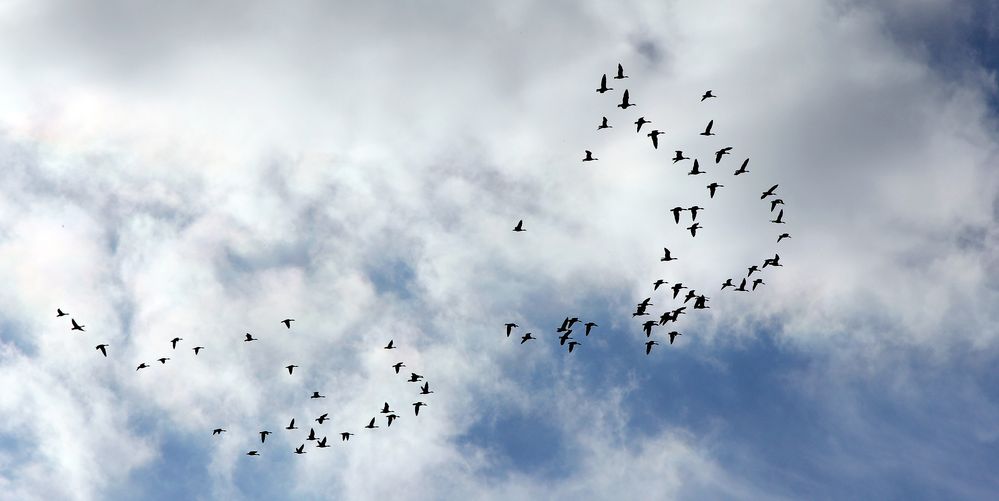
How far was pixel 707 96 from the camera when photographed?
5674 inches

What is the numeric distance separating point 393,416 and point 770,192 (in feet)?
209

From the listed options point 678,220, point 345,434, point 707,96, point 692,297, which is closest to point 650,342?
point 692,297

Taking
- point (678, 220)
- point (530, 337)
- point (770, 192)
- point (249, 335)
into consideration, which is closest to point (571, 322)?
point (530, 337)

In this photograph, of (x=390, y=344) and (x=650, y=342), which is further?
(x=390, y=344)

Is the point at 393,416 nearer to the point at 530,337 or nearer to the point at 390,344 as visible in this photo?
the point at 390,344

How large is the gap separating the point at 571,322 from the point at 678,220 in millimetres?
20746

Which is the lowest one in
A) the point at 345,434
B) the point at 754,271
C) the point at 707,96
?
the point at 345,434

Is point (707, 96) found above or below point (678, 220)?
above

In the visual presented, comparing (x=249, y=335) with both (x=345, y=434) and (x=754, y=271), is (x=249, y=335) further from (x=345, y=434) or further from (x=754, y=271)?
(x=754, y=271)

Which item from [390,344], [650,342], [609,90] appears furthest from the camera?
[390,344]

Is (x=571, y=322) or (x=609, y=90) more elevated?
(x=609, y=90)

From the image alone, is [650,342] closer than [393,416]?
Yes

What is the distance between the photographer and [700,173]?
14500cm

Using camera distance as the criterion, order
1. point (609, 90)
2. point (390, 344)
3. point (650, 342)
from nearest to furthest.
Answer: point (609, 90) < point (650, 342) < point (390, 344)
